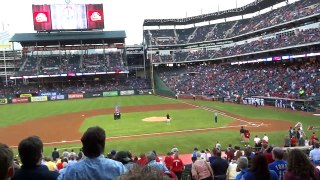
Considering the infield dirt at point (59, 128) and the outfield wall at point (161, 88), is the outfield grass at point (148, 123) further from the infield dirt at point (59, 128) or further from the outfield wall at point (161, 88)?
the outfield wall at point (161, 88)

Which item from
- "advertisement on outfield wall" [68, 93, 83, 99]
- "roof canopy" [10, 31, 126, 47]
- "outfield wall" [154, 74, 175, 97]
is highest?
"roof canopy" [10, 31, 126, 47]

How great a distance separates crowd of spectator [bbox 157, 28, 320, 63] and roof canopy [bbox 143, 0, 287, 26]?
9.67m

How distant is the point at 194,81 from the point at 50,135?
4914 cm

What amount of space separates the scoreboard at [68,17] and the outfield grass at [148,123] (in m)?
51.7

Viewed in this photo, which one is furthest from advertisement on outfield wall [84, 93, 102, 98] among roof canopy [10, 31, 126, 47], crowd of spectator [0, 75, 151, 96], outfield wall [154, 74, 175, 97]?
roof canopy [10, 31, 126, 47]

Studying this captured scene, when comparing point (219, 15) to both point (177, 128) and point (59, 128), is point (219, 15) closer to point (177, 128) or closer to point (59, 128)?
point (177, 128)

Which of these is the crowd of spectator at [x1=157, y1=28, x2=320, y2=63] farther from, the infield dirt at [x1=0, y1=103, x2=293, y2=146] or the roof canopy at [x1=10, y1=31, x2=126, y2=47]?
the infield dirt at [x1=0, y1=103, x2=293, y2=146]

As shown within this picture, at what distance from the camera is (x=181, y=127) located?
104ft

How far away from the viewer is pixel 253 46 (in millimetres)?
68125

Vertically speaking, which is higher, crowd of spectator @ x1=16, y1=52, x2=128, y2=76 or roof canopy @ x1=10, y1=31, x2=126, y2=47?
roof canopy @ x1=10, y1=31, x2=126, y2=47

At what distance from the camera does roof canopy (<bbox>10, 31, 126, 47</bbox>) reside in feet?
287

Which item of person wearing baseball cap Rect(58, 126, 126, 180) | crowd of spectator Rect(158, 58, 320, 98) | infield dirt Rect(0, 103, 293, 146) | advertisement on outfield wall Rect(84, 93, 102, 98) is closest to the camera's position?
person wearing baseball cap Rect(58, 126, 126, 180)

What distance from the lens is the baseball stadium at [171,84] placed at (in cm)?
2611

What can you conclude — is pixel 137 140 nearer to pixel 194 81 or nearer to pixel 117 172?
pixel 117 172
